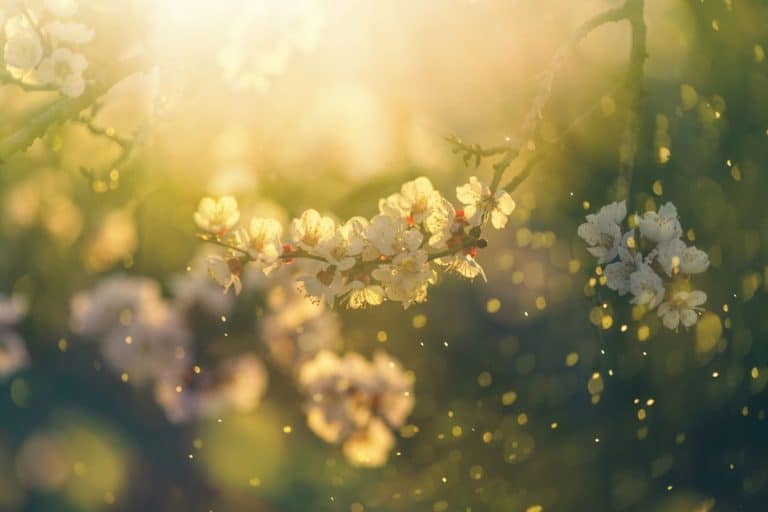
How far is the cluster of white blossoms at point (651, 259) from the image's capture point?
50.9 inches

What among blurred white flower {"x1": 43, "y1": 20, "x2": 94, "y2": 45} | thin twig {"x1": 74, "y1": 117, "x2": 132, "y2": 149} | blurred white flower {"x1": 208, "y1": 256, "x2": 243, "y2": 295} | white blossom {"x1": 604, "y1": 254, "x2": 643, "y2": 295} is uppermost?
blurred white flower {"x1": 43, "y1": 20, "x2": 94, "y2": 45}

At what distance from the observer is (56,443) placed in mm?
1309

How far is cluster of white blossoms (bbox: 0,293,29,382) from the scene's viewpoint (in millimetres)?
1286

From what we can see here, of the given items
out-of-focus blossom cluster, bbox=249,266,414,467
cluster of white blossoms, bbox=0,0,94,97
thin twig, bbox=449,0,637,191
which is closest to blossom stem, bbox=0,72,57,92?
cluster of white blossoms, bbox=0,0,94,97

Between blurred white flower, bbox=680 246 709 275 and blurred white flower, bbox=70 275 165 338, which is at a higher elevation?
blurred white flower, bbox=680 246 709 275

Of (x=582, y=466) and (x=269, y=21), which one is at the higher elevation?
(x=269, y=21)

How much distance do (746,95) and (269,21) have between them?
1.81 feet

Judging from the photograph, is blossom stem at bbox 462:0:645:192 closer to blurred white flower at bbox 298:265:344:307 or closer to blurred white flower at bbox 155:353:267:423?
blurred white flower at bbox 298:265:344:307

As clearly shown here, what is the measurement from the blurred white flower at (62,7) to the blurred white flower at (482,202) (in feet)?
1.34

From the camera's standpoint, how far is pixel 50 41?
1.25 m

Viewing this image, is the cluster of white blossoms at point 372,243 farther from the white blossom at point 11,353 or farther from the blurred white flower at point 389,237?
the white blossom at point 11,353

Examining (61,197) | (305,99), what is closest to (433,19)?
(305,99)

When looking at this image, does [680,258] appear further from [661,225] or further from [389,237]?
[389,237]

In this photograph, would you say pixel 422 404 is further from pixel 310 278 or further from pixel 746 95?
pixel 746 95
